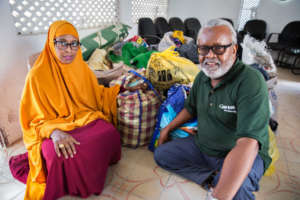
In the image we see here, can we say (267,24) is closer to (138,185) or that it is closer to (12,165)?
(138,185)

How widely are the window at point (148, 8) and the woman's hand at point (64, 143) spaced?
3808 millimetres

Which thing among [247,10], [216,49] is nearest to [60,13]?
[216,49]

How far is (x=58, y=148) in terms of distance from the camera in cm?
124

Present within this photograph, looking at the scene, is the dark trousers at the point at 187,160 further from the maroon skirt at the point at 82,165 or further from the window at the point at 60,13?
the window at the point at 60,13

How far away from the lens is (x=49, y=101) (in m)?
1.38

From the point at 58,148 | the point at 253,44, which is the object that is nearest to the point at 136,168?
the point at 58,148

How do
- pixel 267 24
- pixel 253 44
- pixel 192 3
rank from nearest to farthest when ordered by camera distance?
pixel 253 44 → pixel 267 24 → pixel 192 3

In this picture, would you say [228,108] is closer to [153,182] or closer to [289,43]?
[153,182]

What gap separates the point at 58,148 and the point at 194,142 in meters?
0.91

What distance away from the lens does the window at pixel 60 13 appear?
6.41 feet

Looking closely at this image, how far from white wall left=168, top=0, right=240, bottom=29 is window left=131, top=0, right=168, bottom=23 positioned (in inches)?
16.4

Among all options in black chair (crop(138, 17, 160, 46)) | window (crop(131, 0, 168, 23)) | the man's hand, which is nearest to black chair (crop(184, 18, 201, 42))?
window (crop(131, 0, 168, 23))

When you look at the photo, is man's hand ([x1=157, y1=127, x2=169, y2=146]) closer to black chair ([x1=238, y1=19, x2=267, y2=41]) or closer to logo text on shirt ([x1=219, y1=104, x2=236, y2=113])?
logo text on shirt ([x1=219, y1=104, x2=236, y2=113])

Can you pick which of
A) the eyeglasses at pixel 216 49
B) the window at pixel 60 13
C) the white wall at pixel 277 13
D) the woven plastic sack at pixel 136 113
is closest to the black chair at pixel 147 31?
the window at pixel 60 13
